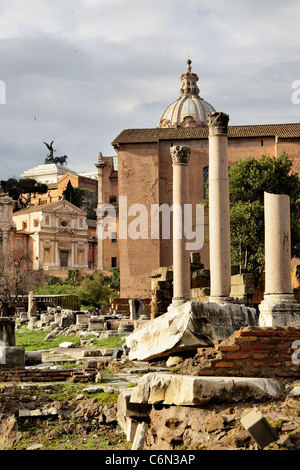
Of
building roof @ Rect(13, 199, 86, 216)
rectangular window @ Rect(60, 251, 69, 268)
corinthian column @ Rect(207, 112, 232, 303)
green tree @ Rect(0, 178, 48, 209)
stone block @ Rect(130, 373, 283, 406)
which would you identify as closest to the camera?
stone block @ Rect(130, 373, 283, 406)

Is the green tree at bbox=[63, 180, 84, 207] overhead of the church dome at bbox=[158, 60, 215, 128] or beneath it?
beneath

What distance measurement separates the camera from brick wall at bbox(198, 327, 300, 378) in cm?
670

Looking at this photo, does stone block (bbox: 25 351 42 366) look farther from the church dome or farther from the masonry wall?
the church dome

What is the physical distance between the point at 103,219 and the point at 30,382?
4465cm

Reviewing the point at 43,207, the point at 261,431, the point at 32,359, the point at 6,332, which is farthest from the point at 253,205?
the point at 43,207

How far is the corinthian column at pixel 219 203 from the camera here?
12.5 meters

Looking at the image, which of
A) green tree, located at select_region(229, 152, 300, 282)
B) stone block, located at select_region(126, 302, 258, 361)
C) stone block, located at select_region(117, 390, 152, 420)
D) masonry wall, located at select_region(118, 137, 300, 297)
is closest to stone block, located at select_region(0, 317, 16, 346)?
stone block, located at select_region(126, 302, 258, 361)

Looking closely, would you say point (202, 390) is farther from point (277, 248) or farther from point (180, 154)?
point (180, 154)

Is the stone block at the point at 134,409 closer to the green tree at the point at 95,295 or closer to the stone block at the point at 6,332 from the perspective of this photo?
the stone block at the point at 6,332

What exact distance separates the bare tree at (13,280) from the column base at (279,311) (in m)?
24.8

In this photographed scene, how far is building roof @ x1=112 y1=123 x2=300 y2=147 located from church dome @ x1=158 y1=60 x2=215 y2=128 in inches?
815

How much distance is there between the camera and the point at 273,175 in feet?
81.4

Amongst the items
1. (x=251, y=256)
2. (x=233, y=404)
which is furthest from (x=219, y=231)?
(x=251, y=256)

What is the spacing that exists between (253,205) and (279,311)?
45.8 ft
